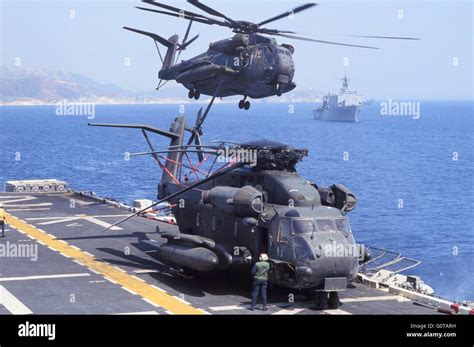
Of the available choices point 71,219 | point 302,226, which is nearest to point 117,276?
point 302,226

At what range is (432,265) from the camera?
51.5 meters

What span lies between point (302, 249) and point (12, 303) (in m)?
10.1

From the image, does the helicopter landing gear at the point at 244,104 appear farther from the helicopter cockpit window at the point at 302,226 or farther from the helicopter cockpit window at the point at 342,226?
the helicopter cockpit window at the point at 302,226

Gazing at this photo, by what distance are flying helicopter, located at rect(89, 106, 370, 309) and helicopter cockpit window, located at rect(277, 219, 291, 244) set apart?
0.03 m

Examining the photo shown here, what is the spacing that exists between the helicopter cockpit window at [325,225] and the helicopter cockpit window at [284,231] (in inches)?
41.3

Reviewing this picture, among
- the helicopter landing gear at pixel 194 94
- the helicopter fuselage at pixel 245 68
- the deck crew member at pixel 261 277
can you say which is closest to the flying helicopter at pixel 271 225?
the deck crew member at pixel 261 277

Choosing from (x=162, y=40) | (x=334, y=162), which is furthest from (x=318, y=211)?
(x=334, y=162)

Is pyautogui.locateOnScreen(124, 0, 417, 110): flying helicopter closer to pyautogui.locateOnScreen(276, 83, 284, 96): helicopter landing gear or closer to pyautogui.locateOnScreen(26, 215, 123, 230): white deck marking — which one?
pyautogui.locateOnScreen(276, 83, 284, 96): helicopter landing gear

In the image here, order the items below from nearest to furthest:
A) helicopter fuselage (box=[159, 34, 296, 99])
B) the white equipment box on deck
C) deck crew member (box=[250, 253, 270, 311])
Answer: deck crew member (box=[250, 253, 270, 311]), helicopter fuselage (box=[159, 34, 296, 99]), the white equipment box on deck

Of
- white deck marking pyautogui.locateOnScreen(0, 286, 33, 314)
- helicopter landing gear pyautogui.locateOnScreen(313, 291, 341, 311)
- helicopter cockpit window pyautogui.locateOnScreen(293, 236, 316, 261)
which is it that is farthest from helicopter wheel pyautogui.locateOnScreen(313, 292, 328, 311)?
white deck marking pyautogui.locateOnScreen(0, 286, 33, 314)

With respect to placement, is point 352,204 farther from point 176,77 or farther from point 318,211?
point 176,77

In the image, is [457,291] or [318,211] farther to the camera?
[457,291]

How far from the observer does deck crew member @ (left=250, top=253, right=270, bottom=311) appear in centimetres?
2303
